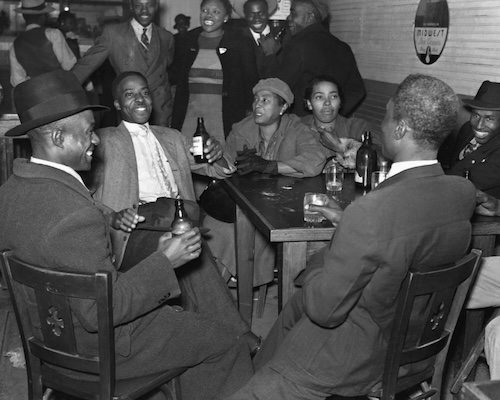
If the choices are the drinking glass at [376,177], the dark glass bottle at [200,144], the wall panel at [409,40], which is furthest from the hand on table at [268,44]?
the drinking glass at [376,177]

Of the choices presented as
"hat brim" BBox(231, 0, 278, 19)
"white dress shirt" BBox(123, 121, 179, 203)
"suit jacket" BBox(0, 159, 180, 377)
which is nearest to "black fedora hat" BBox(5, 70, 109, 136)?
"suit jacket" BBox(0, 159, 180, 377)

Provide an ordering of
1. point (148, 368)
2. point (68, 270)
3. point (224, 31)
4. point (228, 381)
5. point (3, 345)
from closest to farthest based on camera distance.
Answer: point (68, 270) < point (148, 368) < point (228, 381) < point (3, 345) < point (224, 31)

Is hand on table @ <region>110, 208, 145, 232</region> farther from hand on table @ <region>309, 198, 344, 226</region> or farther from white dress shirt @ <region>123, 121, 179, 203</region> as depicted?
hand on table @ <region>309, 198, 344, 226</region>

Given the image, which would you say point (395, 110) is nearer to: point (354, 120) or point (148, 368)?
point (148, 368)

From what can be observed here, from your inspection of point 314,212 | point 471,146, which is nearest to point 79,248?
point 314,212

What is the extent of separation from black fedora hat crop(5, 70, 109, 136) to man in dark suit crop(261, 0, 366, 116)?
2.95 m

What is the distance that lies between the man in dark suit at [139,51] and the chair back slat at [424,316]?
3.68 metres

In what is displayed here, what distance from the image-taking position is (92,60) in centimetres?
534

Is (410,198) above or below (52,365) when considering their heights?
above

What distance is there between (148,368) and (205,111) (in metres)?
3.40

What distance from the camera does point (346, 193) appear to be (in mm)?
3516

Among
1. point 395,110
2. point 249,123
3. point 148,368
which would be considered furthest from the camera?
point 249,123

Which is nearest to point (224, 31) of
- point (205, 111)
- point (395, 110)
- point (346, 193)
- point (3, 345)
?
point (205, 111)

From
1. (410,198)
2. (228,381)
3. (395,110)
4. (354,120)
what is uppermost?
(395,110)
